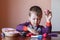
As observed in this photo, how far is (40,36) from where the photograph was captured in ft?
2.99

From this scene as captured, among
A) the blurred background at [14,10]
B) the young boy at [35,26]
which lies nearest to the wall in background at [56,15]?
the blurred background at [14,10]

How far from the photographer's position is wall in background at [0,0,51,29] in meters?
2.18

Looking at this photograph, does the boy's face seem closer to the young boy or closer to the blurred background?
the young boy

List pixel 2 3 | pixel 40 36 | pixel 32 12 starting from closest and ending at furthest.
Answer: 1. pixel 40 36
2. pixel 32 12
3. pixel 2 3

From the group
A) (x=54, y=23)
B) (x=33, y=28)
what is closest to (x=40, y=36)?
(x=33, y=28)

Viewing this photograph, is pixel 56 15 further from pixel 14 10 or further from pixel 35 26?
pixel 35 26

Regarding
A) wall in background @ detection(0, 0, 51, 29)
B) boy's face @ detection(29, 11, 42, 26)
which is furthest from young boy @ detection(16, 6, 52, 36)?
wall in background @ detection(0, 0, 51, 29)

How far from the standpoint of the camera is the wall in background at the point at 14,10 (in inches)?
85.7

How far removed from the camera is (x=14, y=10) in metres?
2.20

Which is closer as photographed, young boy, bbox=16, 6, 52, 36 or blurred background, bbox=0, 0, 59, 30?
young boy, bbox=16, 6, 52, 36

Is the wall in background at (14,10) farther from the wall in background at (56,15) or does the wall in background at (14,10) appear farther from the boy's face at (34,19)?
the boy's face at (34,19)

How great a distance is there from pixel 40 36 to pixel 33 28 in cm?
11

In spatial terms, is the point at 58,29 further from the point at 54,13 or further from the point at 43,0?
the point at 43,0

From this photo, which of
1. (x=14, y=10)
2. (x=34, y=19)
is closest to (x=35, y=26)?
(x=34, y=19)
